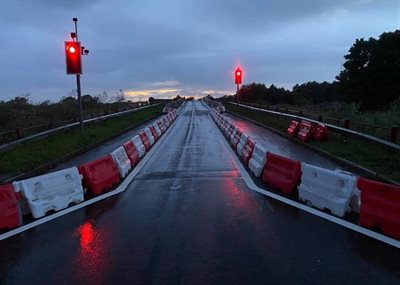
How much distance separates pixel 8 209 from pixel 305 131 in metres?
A: 13.9

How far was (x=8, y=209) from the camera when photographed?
721cm

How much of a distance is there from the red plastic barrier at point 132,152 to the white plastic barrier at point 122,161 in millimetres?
510

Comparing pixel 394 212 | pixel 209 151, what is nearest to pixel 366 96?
pixel 209 151

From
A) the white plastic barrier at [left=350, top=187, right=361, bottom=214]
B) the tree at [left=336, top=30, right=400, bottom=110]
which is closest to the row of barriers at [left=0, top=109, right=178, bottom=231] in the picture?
the white plastic barrier at [left=350, top=187, right=361, bottom=214]

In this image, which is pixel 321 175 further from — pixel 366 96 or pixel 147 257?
pixel 366 96

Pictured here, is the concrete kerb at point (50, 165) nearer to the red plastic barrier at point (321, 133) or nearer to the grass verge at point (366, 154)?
the grass verge at point (366, 154)

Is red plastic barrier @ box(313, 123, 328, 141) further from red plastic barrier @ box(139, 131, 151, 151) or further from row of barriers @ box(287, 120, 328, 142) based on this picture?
red plastic barrier @ box(139, 131, 151, 151)

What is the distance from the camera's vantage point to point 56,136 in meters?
19.2

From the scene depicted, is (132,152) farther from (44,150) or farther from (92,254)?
(92,254)

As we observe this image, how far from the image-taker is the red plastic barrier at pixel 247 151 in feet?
42.1

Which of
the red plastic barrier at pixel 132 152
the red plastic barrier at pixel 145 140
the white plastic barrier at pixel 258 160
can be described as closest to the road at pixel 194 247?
the white plastic barrier at pixel 258 160

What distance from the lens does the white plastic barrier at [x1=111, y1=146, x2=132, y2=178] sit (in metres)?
11.2

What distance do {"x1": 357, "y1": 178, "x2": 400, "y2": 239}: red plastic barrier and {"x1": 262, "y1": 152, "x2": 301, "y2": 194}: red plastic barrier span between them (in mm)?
2058

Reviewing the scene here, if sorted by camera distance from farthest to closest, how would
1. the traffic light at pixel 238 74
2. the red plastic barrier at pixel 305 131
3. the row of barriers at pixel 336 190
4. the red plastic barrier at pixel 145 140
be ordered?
the traffic light at pixel 238 74
the red plastic barrier at pixel 305 131
the red plastic barrier at pixel 145 140
the row of barriers at pixel 336 190
